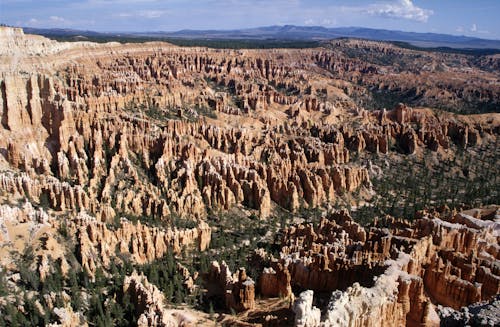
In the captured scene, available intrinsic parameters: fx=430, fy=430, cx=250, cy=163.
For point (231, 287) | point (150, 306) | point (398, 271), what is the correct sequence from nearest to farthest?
1. point (398, 271)
2. point (150, 306)
3. point (231, 287)

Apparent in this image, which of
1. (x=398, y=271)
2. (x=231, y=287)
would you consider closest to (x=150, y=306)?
(x=231, y=287)

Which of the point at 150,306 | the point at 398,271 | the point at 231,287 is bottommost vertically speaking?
the point at 231,287

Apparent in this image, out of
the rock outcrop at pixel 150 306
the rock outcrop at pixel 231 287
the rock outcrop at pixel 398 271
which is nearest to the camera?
the rock outcrop at pixel 398 271

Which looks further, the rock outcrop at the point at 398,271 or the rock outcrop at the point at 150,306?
the rock outcrop at the point at 150,306

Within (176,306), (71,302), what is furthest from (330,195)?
(71,302)

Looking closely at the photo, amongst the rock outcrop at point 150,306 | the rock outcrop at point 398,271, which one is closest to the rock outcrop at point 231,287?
the rock outcrop at point 398,271

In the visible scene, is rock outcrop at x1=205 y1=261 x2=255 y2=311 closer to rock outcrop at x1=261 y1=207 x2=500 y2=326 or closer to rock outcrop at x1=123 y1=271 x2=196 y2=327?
rock outcrop at x1=261 y1=207 x2=500 y2=326

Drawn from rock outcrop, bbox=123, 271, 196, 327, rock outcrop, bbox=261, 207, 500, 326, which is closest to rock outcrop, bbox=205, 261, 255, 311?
rock outcrop, bbox=261, 207, 500, 326

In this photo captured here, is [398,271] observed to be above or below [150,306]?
above

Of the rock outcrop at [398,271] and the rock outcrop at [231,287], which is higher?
the rock outcrop at [398,271]

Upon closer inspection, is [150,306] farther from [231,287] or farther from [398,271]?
[398,271]

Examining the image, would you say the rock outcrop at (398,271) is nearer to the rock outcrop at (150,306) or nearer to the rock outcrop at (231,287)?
the rock outcrop at (231,287)

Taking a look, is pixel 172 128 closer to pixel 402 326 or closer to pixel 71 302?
pixel 71 302
